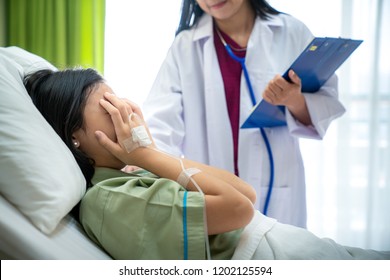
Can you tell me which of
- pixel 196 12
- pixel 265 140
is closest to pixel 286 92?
pixel 265 140

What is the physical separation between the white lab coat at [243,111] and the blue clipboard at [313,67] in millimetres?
45

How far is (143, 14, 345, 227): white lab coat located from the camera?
138 centimetres

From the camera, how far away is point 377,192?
183 centimetres

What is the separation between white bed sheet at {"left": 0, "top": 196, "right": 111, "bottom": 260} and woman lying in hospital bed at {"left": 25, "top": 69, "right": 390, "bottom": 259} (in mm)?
57

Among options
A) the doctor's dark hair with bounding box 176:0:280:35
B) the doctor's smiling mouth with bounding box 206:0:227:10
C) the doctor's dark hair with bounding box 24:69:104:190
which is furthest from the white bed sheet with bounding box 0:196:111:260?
the doctor's dark hair with bounding box 176:0:280:35

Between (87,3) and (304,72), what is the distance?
1.20m

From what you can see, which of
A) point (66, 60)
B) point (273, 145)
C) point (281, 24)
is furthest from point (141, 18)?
point (273, 145)

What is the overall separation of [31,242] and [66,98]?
1.12 feet

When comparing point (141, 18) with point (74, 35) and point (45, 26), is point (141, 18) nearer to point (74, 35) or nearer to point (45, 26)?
point (74, 35)

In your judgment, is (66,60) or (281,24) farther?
(66,60)

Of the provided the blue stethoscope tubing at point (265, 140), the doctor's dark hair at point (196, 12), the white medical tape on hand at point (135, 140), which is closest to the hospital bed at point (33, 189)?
the white medical tape on hand at point (135, 140)

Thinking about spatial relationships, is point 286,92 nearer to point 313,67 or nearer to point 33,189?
point 313,67

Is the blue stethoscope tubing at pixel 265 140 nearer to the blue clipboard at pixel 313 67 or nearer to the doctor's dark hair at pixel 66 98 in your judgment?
the blue clipboard at pixel 313 67

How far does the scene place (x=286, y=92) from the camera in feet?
4.03
